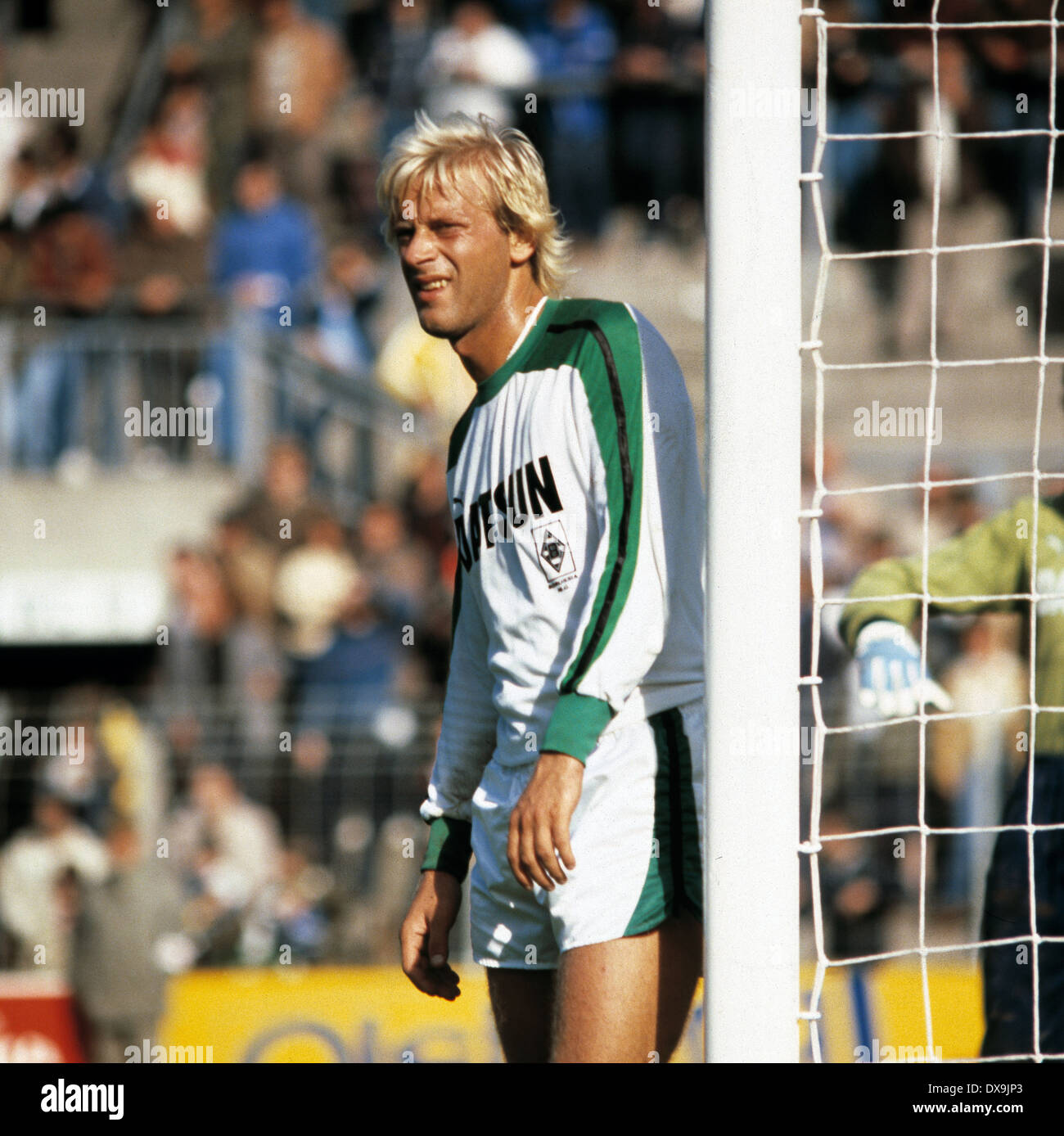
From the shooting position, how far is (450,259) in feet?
9.15

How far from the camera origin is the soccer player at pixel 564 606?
2605mm

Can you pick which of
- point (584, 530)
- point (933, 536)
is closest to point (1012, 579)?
point (584, 530)

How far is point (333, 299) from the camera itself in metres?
9.52

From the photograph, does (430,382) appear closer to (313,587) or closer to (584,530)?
(313,587)

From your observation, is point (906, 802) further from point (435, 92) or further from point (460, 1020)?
point (435, 92)

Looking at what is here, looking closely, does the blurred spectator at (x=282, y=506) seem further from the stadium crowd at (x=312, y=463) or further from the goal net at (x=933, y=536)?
the goal net at (x=933, y=536)

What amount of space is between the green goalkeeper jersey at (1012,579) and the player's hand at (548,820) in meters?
0.99

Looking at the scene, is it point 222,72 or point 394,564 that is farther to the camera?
point 222,72

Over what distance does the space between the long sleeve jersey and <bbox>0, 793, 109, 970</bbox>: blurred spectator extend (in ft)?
16.6

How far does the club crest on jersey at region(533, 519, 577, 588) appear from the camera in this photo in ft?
8.87

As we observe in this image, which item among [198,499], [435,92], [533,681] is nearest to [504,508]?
[533,681]

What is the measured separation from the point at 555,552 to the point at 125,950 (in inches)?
192

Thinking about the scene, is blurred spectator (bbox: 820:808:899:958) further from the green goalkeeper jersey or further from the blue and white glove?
the blue and white glove

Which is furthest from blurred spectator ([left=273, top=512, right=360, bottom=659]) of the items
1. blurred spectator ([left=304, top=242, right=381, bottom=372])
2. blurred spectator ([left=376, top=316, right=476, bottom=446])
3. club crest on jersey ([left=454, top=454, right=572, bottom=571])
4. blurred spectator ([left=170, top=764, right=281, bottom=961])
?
club crest on jersey ([left=454, top=454, right=572, bottom=571])
